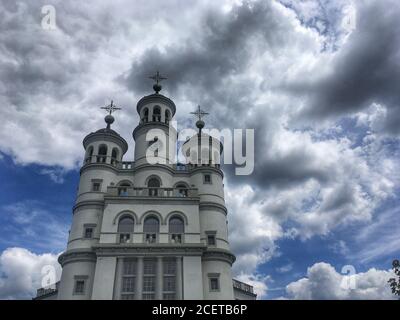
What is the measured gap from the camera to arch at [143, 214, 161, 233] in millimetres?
30281

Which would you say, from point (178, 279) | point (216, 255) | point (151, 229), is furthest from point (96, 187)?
point (216, 255)

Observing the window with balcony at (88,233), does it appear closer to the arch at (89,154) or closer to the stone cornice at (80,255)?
the stone cornice at (80,255)

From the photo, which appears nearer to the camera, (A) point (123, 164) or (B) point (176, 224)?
(B) point (176, 224)

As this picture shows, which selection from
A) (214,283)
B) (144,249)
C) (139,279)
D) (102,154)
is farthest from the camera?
(102,154)

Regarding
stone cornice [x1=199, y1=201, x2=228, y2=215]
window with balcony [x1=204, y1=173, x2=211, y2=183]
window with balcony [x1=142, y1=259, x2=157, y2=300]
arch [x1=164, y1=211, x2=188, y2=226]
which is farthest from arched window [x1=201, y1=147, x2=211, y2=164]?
window with balcony [x1=142, y1=259, x2=157, y2=300]

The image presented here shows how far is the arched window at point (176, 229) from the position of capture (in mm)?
29908

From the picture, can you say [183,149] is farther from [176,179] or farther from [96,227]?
[96,227]

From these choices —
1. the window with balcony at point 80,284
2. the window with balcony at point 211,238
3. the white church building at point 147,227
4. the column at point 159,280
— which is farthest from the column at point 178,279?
the window with balcony at point 80,284

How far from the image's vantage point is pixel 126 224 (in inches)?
1200

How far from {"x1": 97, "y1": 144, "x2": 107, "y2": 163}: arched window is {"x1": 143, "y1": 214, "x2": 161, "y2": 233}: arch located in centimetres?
895

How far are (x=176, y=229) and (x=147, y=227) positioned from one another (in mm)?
2508

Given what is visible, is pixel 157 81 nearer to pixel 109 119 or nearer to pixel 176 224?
pixel 109 119

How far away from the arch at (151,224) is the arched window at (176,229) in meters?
1.12
